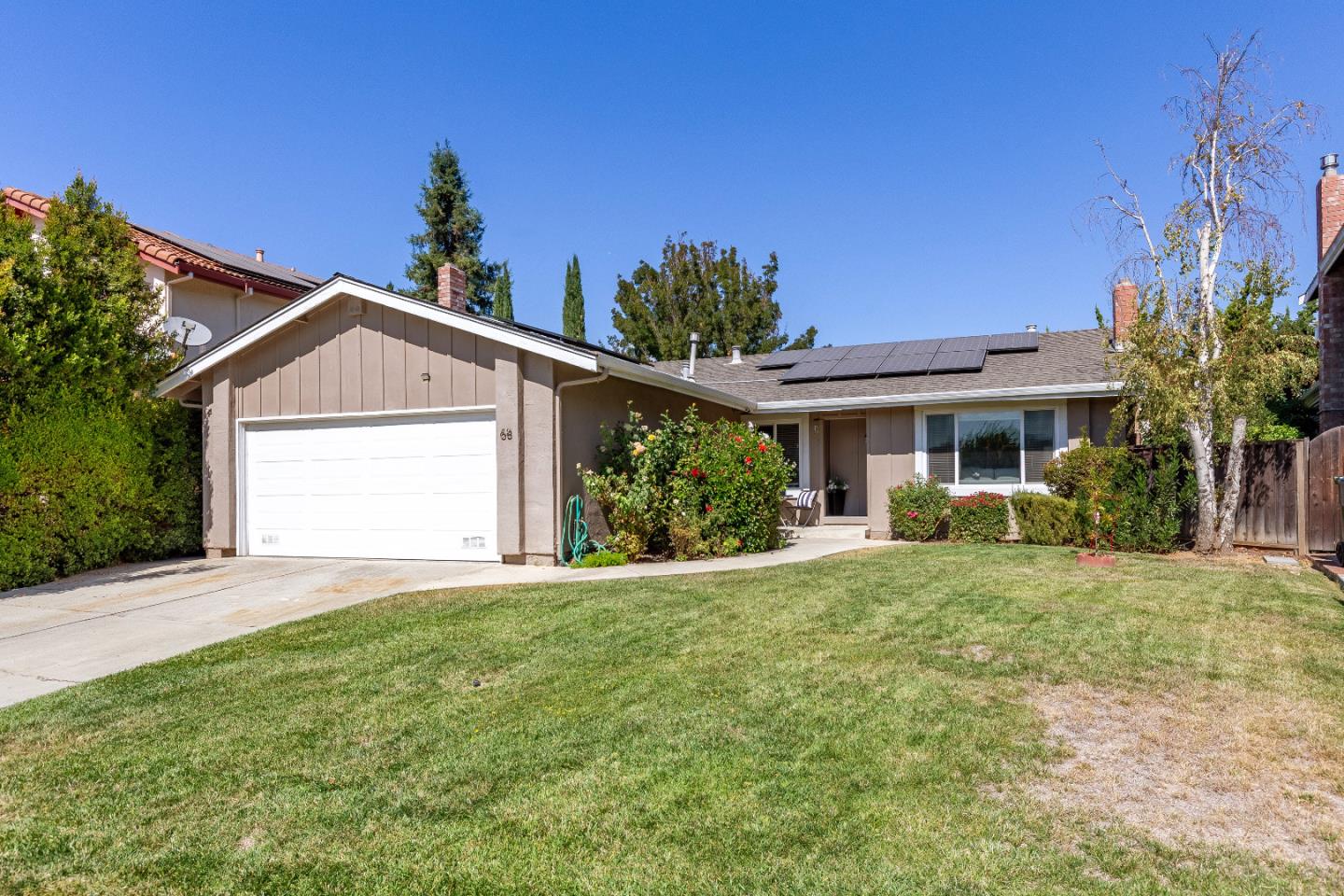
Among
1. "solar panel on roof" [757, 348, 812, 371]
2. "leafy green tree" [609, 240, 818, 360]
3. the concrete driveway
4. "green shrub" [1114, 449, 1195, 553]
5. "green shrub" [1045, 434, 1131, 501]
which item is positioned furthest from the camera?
"leafy green tree" [609, 240, 818, 360]

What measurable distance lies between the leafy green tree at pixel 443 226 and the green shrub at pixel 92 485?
822 inches

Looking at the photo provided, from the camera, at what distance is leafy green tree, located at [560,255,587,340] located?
34031 mm

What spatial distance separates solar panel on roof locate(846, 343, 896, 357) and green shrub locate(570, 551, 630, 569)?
9.04 meters

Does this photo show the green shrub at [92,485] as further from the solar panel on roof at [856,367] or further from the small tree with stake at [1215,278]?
the small tree with stake at [1215,278]

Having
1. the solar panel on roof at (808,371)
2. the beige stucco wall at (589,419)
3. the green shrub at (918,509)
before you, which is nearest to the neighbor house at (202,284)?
the beige stucco wall at (589,419)

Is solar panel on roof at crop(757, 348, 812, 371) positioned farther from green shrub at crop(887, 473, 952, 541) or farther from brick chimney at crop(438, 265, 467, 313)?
brick chimney at crop(438, 265, 467, 313)

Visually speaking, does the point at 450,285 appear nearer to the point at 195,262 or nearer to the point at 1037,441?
the point at 195,262

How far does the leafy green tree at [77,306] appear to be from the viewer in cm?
879

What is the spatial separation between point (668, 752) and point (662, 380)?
7.87 m

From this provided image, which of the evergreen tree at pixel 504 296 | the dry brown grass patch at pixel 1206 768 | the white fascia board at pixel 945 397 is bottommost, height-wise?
the dry brown grass patch at pixel 1206 768

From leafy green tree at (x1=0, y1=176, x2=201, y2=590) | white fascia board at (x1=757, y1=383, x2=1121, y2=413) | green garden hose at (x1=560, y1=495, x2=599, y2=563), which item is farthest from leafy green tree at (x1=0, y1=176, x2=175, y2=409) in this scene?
white fascia board at (x1=757, y1=383, x2=1121, y2=413)

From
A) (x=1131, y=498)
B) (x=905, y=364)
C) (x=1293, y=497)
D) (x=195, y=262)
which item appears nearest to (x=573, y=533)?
(x=1131, y=498)

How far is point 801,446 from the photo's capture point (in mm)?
15742

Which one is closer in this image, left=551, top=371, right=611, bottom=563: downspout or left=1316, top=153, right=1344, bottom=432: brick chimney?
left=551, top=371, right=611, bottom=563: downspout
